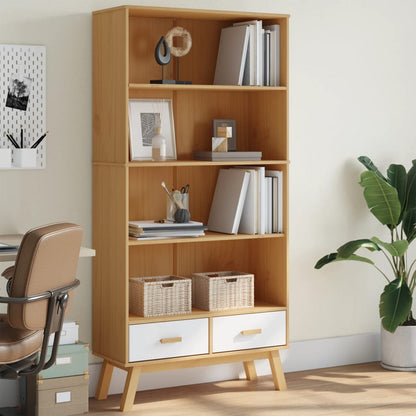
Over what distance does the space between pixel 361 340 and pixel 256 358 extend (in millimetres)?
958

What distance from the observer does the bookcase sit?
163 inches

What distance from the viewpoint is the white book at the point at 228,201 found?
14.5 ft

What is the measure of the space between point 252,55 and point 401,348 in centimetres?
188

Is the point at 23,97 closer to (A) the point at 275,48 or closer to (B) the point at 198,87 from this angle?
(B) the point at 198,87

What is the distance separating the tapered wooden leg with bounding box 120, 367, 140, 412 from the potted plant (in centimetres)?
125

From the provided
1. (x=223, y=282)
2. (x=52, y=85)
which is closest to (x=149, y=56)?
(x=52, y=85)

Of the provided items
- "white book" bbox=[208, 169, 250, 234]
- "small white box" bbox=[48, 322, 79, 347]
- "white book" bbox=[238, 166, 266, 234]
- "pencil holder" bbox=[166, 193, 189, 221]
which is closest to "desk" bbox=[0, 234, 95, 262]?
"small white box" bbox=[48, 322, 79, 347]

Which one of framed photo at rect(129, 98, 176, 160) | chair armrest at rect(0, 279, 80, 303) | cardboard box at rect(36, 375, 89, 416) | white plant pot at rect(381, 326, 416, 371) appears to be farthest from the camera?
white plant pot at rect(381, 326, 416, 371)

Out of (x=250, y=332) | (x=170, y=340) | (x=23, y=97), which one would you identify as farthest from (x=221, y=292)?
(x=23, y=97)

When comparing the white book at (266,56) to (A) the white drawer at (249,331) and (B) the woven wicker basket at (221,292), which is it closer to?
(B) the woven wicker basket at (221,292)

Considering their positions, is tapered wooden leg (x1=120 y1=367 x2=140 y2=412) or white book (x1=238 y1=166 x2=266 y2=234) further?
white book (x1=238 y1=166 x2=266 y2=234)

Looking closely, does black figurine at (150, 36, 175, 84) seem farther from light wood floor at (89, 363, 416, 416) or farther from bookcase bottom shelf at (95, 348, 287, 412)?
light wood floor at (89, 363, 416, 416)

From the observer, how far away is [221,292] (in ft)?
14.5

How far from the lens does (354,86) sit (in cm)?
507
